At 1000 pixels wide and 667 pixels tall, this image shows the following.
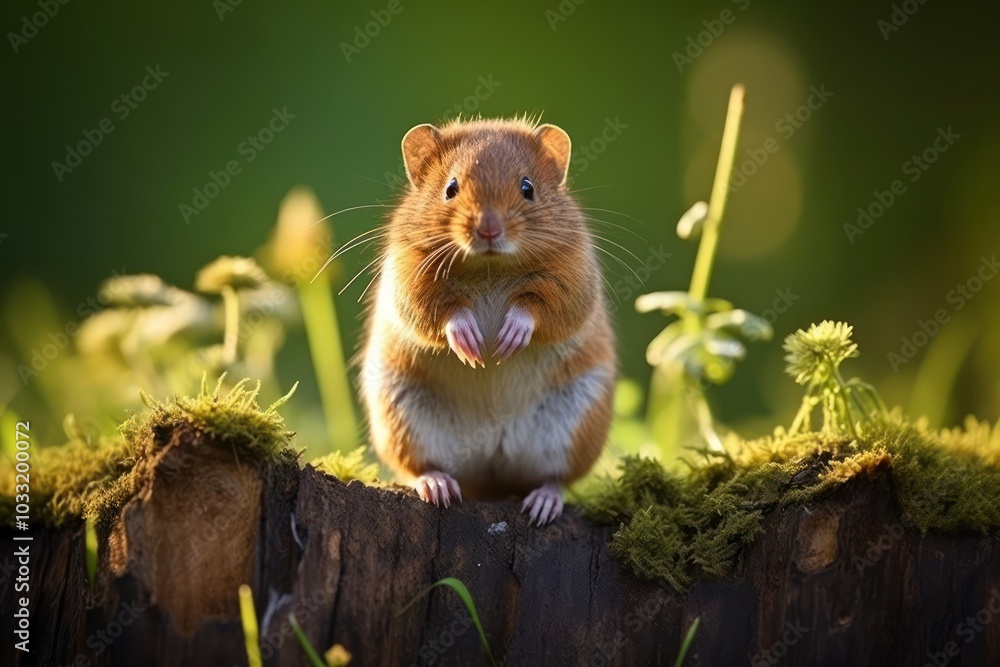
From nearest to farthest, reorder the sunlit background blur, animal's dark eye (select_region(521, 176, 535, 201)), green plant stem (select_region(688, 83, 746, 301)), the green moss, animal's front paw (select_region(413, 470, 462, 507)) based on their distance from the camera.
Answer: the green moss, animal's front paw (select_region(413, 470, 462, 507)), animal's dark eye (select_region(521, 176, 535, 201)), green plant stem (select_region(688, 83, 746, 301)), the sunlit background blur

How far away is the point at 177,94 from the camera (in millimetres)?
7059

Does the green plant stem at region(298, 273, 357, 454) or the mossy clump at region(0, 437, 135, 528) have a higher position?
the green plant stem at region(298, 273, 357, 454)

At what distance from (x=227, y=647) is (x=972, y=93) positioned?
6.07m

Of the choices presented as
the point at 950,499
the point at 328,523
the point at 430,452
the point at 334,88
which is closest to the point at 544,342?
the point at 430,452

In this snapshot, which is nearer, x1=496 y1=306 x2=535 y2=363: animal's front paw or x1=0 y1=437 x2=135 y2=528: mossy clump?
x1=0 y1=437 x2=135 y2=528: mossy clump

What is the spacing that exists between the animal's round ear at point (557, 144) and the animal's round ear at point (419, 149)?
41 cm

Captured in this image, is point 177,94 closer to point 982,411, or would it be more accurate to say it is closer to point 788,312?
point 788,312

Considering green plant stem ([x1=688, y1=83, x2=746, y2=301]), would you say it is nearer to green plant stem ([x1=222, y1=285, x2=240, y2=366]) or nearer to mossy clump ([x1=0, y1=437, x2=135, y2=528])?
green plant stem ([x1=222, y1=285, x2=240, y2=366])

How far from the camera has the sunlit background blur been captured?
6.45 metres

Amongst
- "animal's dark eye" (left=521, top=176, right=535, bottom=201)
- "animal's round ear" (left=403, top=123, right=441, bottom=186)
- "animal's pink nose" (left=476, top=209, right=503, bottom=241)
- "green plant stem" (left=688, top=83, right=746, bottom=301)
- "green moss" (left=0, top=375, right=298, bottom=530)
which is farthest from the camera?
"green plant stem" (left=688, top=83, right=746, bottom=301)

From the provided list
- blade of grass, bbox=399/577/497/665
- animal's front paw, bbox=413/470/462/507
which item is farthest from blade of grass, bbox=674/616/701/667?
animal's front paw, bbox=413/470/462/507

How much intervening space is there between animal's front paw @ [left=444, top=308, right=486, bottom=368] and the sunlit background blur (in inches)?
108

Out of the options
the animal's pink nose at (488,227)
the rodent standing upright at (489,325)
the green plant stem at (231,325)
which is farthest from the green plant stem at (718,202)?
the green plant stem at (231,325)

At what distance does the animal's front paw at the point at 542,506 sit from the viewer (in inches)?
129
